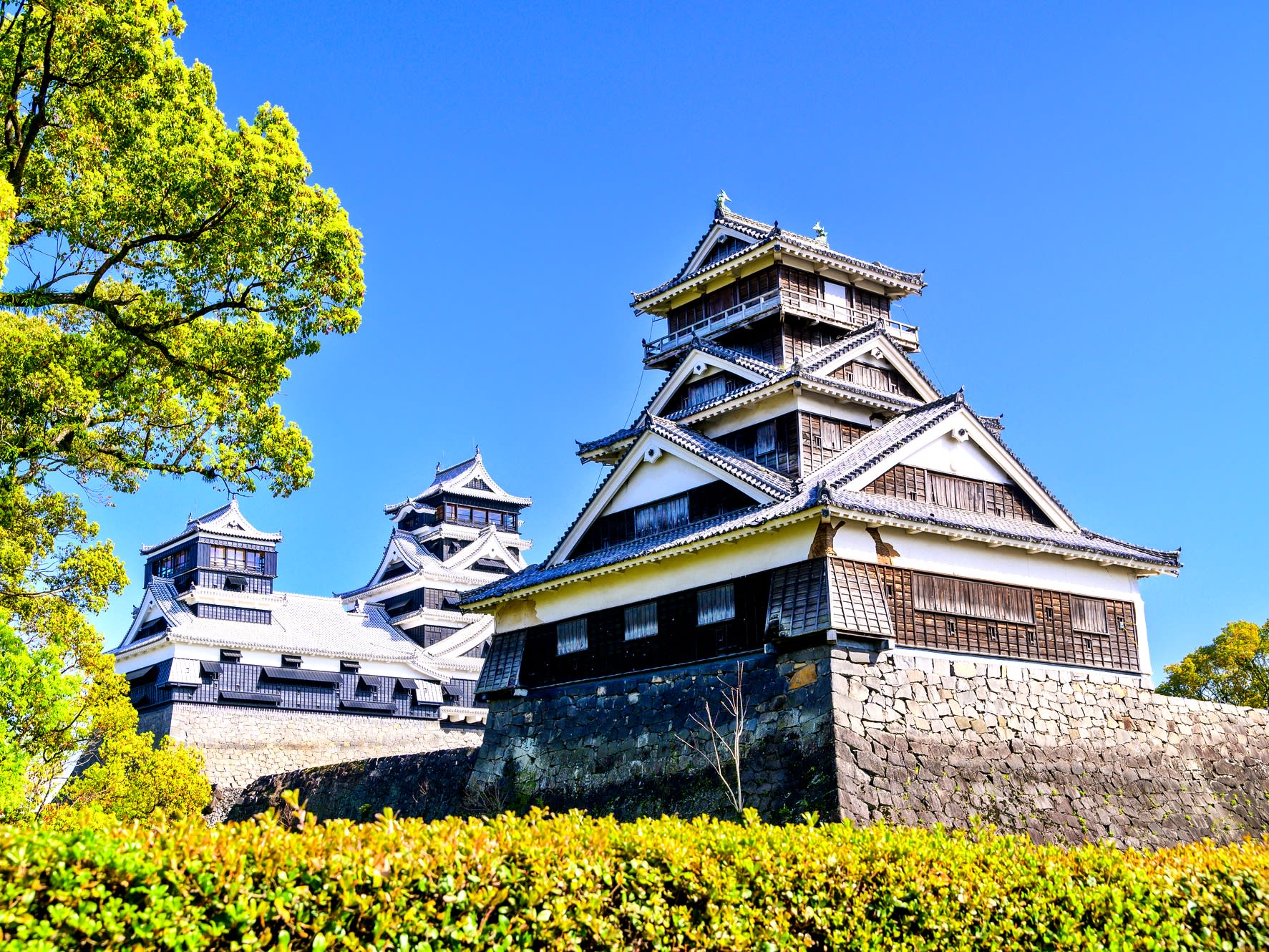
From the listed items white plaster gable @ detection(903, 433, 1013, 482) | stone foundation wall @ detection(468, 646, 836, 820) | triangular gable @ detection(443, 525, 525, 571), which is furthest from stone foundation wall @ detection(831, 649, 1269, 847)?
triangular gable @ detection(443, 525, 525, 571)

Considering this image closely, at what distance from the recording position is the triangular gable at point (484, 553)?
55438 millimetres

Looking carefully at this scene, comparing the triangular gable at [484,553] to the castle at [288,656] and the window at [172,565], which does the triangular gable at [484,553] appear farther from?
the window at [172,565]

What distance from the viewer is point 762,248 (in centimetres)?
2603

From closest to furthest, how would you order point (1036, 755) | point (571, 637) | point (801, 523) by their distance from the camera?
point (1036, 755), point (801, 523), point (571, 637)

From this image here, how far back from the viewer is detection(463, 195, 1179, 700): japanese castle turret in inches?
772

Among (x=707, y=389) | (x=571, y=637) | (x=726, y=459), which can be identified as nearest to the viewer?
(x=726, y=459)

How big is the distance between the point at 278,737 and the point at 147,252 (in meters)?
32.4

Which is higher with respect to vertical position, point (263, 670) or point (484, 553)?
point (484, 553)

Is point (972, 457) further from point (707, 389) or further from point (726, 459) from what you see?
point (707, 389)

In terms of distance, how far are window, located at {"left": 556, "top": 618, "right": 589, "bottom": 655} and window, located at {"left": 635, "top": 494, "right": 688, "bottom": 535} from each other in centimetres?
236

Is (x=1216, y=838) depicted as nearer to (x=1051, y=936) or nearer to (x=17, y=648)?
(x=1051, y=936)

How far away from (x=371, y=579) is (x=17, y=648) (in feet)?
127

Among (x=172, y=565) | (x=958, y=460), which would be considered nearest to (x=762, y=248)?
(x=958, y=460)

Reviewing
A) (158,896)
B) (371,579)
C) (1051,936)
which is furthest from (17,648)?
(371,579)
